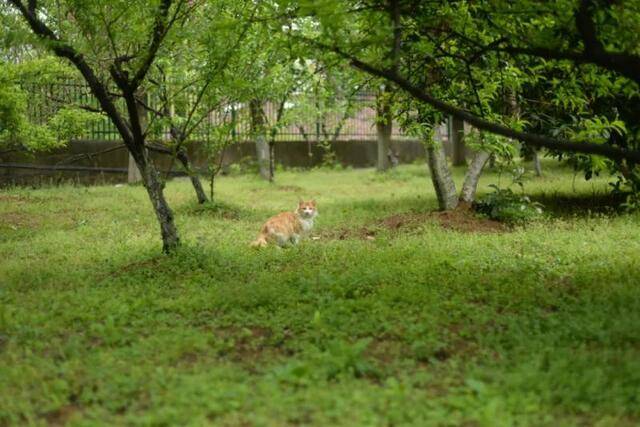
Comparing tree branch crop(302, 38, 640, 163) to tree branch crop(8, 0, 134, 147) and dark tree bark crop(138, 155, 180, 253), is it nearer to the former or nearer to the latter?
tree branch crop(8, 0, 134, 147)

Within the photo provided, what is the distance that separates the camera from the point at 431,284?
20.6 feet

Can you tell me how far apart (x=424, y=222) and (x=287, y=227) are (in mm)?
2166

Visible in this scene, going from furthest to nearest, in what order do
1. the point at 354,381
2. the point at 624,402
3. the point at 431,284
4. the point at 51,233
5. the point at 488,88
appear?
the point at 51,233
the point at 488,88
the point at 431,284
the point at 354,381
the point at 624,402

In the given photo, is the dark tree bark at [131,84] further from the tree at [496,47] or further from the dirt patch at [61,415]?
the dirt patch at [61,415]

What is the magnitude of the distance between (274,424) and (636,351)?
8.22 feet

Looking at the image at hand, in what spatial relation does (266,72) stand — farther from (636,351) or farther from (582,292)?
(636,351)

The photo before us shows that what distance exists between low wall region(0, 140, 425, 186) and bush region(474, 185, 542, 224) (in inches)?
191

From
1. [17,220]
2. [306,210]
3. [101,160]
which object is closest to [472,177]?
[306,210]

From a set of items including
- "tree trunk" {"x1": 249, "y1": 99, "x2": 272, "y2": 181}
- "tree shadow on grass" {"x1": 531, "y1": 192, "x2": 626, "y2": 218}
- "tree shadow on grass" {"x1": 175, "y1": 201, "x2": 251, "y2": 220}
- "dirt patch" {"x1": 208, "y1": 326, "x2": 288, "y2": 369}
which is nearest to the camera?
"dirt patch" {"x1": 208, "y1": 326, "x2": 288, "y2": 369}

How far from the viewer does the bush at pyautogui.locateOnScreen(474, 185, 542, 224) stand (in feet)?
32.1

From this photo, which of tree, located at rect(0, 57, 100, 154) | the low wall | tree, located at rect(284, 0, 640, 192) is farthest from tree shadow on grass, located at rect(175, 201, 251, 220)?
tree, located at rect(284, 0, 640, 192)

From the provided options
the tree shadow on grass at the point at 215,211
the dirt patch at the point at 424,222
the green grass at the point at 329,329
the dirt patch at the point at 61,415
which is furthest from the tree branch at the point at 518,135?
the tree shadow on grass at the point at 215,211

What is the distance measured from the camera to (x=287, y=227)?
28.8 feet

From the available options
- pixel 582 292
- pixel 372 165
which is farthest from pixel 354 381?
pixel 372 165
